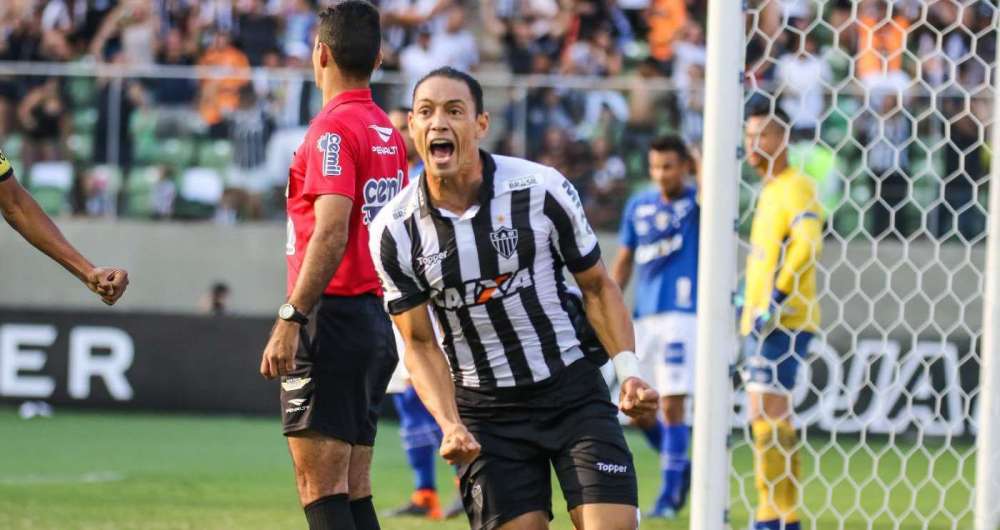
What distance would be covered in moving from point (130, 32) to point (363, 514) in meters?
11.5

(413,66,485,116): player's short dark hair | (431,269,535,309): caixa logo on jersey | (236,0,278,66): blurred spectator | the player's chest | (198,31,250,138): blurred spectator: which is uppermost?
(236,0,278,66): blurred spectator

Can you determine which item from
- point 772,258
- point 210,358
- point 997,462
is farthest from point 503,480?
point 210,358

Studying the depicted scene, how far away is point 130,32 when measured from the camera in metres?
15.9

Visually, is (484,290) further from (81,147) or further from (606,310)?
(81,147)

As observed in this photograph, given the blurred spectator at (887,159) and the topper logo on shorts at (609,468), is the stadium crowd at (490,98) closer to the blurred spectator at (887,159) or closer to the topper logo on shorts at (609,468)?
the blurred spectator at (887,159)

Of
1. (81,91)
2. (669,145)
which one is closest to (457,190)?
(669,145)

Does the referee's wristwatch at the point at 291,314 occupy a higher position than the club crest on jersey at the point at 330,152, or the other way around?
the club crest on jersey at the point at 330,152

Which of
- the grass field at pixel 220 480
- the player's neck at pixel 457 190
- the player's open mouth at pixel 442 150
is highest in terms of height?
the player's open mouth at pixel 442 150

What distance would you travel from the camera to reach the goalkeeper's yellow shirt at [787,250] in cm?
727

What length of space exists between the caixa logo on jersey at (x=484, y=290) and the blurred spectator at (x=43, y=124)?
1014cm

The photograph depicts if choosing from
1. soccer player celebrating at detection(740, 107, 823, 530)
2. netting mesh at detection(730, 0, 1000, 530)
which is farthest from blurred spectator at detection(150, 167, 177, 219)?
soccer player celebrating at detection(740, 107, 823, 530)

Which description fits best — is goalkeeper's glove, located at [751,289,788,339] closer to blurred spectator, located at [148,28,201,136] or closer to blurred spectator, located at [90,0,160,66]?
blurred spectator, located at [148,28,201,136]

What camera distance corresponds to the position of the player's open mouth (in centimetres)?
461

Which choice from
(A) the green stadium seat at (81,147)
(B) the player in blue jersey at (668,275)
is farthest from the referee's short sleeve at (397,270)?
(A) the green stadium seat at (81,147)
